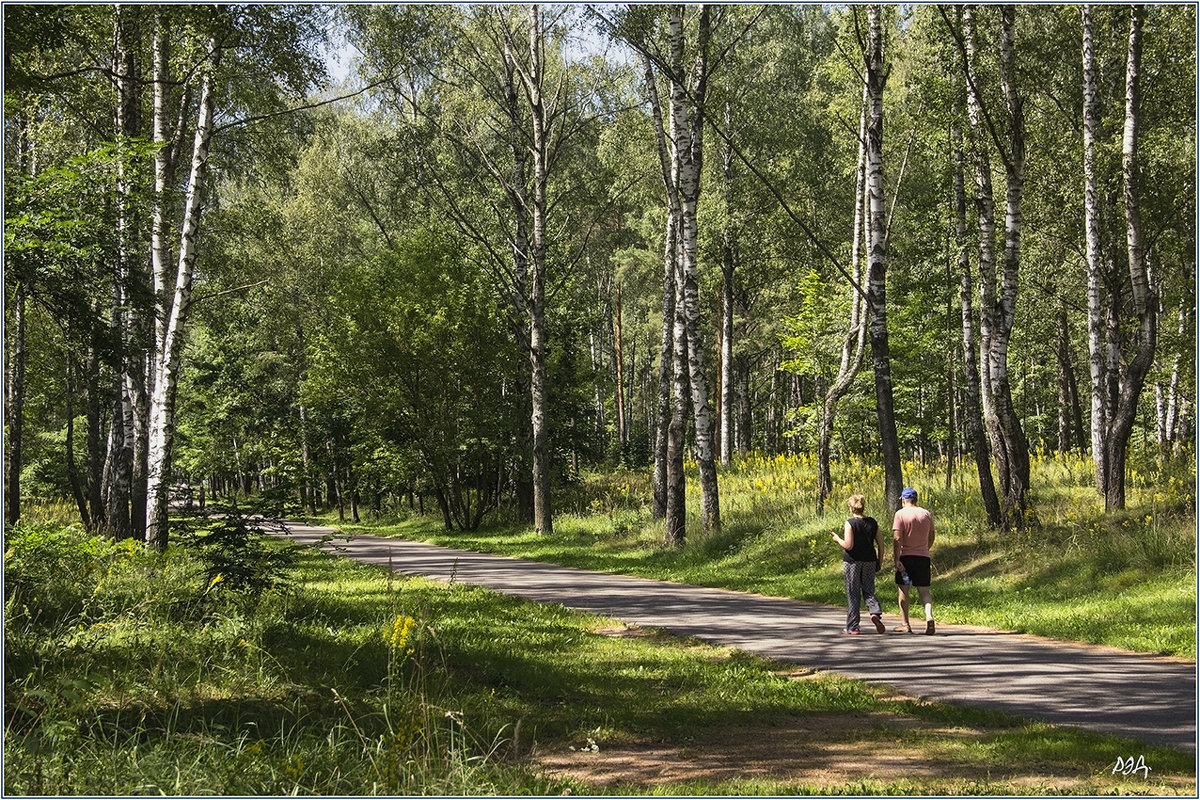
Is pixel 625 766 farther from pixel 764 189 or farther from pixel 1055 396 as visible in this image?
pixel 1055 396

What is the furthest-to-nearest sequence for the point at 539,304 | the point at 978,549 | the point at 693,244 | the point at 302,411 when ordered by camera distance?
the point at 302,411
the point at 539,304
the point at 693,244
the point at 978,549

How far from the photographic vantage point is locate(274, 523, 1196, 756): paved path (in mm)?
7184

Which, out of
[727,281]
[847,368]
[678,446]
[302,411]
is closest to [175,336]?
[678,446]

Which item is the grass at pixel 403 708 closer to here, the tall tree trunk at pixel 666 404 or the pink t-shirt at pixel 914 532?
the pink t-shirt at pixel 914 532

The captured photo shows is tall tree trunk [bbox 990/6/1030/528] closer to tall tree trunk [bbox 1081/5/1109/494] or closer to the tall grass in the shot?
tall tree trunk [bbox 1081/5/1109/494]

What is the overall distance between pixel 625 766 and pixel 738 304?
34302 mm

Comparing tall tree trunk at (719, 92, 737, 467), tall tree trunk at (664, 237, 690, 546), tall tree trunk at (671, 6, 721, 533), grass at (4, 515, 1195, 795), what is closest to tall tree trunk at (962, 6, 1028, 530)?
tall tree trunk at (671, 6, 721, 533)

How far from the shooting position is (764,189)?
32031 millimetres

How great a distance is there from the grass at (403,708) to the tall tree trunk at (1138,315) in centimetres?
853

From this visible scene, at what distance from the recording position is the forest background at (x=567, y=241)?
1521 centimetres

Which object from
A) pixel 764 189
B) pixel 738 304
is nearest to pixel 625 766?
pixel 764 189

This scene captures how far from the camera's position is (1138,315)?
1481 centimetres

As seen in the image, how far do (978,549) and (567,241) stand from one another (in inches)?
1112

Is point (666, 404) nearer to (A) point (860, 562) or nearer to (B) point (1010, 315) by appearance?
(B) point (1010, 315)
